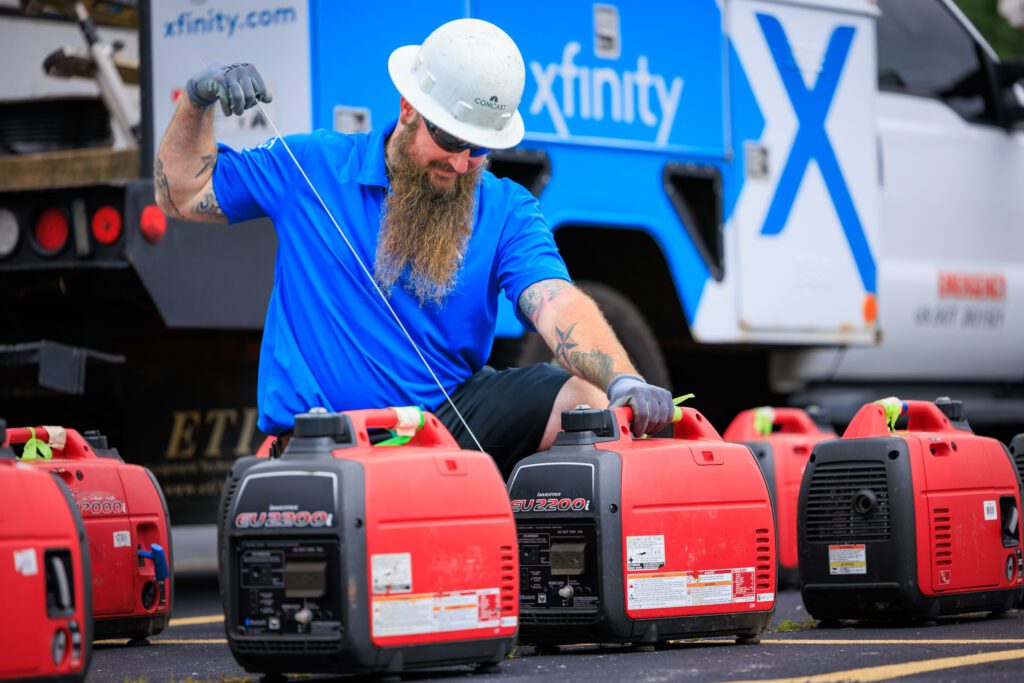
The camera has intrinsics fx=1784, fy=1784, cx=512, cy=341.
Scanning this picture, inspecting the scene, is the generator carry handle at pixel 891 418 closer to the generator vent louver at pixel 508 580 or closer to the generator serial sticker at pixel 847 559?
the generator serial sticker at pixel 847 559

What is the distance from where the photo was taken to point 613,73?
6.80 meters

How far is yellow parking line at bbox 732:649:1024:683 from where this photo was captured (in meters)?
3.55

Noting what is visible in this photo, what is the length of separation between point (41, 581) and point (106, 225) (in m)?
2.55

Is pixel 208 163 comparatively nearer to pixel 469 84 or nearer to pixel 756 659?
pixel 469 84

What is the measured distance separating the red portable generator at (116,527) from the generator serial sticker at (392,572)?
4.62 ft

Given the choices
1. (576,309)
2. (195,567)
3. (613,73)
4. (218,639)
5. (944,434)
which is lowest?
(195,567)

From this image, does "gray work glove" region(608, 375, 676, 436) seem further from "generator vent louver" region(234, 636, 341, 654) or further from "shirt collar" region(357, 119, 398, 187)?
"generator vent louver" region(234, 636, 341, 654)

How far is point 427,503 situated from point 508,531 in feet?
0.83

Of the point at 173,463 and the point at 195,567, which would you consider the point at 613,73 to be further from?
the point at 195,567

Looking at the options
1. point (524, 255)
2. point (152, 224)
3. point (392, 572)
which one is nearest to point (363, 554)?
point (392, 572)

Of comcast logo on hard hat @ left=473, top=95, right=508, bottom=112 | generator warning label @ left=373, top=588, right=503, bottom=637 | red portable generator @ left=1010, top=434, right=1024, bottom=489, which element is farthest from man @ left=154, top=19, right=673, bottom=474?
red portable generator @ left=1010, top=434, right=1024, bottom=489

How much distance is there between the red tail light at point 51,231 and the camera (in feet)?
18.8

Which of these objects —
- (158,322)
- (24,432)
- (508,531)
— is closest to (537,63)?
(158,322)

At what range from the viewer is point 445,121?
13.6ft
